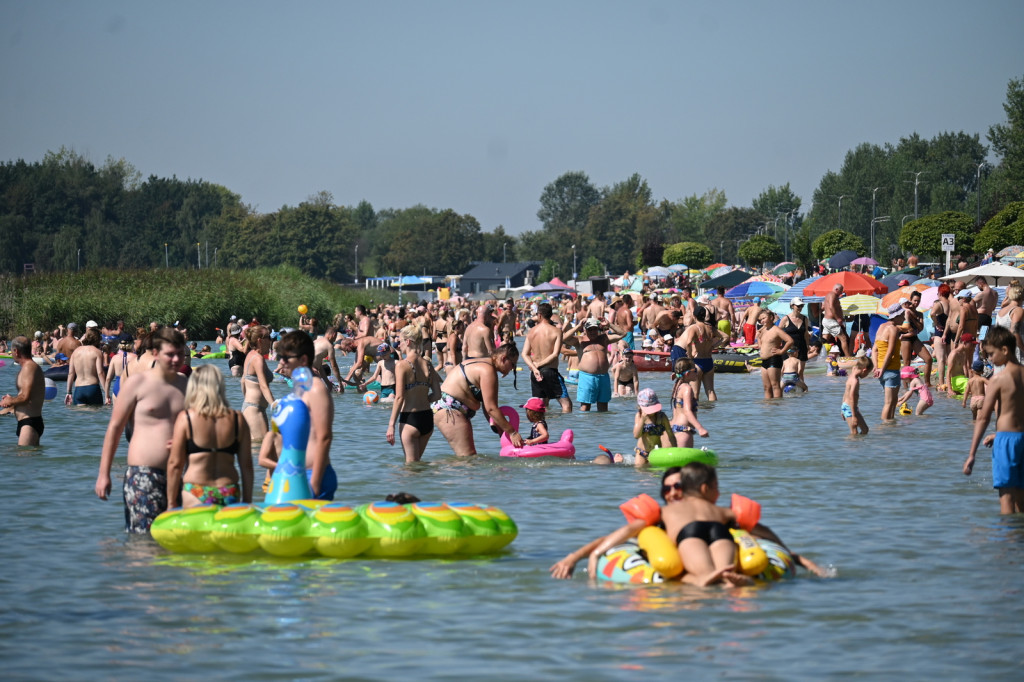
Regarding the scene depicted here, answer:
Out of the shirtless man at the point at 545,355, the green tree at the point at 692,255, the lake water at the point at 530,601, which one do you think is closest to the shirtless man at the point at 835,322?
the shirtless man at the point at 545,355

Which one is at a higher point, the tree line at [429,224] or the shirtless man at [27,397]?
the tree line at [429,224]

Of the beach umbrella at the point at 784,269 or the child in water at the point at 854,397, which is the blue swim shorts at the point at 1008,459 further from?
the beach umbrella at the point at 784,269

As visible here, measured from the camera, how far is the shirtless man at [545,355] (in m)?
15.4

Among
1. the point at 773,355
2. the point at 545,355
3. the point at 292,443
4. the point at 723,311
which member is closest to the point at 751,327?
the point at 723,311

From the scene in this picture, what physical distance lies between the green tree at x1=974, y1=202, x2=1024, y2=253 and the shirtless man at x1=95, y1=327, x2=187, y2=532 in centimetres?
4307

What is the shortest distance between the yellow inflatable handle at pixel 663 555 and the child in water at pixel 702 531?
0.13ft

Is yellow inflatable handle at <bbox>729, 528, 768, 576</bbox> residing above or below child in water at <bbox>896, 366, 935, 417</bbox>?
below

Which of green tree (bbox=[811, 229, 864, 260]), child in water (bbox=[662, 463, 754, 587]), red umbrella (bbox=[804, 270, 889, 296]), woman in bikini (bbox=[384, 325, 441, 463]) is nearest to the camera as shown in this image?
child in water (bbox=[662, 463, 754, 587])

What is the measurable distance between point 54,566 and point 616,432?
814 cm

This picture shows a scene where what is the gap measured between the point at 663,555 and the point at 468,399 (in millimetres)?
4564

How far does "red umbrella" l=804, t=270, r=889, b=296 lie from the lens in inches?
1171

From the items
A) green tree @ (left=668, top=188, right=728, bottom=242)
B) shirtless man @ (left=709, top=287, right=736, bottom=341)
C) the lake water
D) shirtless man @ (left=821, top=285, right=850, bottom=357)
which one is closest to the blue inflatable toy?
the lake water

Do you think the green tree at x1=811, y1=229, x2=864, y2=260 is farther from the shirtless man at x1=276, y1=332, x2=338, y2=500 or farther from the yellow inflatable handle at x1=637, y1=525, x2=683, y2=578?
the shirtless man at x1=276, y1=332, x2=338, y2=500

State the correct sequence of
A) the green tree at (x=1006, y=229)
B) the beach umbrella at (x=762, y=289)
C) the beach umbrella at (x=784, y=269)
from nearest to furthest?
1. the beach umbrella at (x=762, y=289)
2. the green tree at (x=1006, y=229)
3. the beach umbrella at (x=784, y=269)
